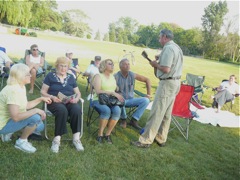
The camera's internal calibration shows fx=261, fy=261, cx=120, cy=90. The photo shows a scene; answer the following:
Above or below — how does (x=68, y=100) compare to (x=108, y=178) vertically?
above

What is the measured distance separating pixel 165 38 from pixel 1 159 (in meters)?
2.61

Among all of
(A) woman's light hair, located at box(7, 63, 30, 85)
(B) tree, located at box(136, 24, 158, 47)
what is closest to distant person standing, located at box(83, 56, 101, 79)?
(A) woman's light hair, located at box(7, 63, 30, 85)

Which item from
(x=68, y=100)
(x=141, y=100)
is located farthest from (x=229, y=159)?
(x=68, y=100)

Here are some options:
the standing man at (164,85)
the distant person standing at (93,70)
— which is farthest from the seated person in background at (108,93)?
the distant person standing at (93,70)

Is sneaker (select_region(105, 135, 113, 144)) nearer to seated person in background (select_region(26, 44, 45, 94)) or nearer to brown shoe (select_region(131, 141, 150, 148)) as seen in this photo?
brown shoe (select_region(131, 141, 150, 148))

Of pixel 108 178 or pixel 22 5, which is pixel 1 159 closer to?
pixel 108 178

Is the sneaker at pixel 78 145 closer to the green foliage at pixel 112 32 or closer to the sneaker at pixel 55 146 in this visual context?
the sneaker at pixel 55 146

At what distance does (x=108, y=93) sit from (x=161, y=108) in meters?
0.84

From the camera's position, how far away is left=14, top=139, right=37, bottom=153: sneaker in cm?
319

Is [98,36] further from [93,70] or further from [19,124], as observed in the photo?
[19,124]

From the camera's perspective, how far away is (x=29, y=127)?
3.18m

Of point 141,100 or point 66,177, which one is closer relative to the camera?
point 66,177

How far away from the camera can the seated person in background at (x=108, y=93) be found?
12.6 ft

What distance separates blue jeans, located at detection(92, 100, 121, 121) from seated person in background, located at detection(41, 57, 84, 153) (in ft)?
1.16
